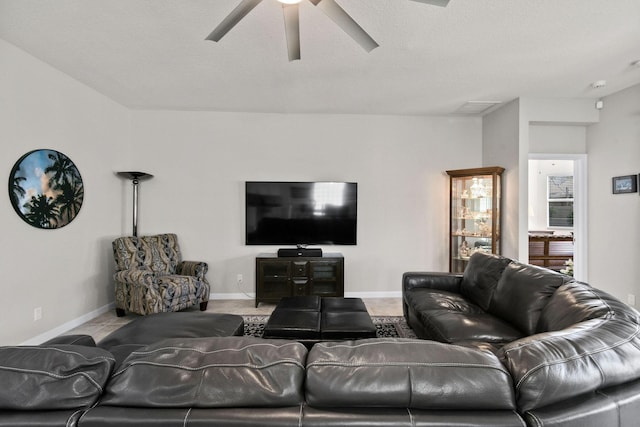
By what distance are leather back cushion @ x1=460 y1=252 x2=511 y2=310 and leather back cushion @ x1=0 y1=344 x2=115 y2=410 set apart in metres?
2.71

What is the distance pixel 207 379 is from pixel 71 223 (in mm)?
3585

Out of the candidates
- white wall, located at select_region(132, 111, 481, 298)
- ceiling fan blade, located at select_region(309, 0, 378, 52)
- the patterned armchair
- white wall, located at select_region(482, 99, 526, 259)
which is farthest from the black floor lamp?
white wall, located at select_region(482, 99, 526, 259)

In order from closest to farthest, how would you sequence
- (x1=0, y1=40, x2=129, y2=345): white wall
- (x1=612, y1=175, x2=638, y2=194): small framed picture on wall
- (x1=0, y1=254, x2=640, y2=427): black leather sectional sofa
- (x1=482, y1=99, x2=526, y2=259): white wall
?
(x1=0, y1=254, x2=640, y2=427): black leather sectional sofa < (x1=0, y1=40, x2=129, y2=345): white wall < (x1=612, y1=175, x2=638, y2=194): small framed picture on wall < (x1=482, y1=99, x2=526, y2=259): white wall

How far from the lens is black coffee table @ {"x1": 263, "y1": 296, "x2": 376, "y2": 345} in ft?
7.36

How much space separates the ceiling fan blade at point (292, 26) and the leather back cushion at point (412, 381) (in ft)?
6.06

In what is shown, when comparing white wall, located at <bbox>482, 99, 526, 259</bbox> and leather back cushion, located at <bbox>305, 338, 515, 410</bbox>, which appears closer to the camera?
leather back cushion, located at <bbox>305, 338, 515, 410</bbox>

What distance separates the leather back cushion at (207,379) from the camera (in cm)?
77

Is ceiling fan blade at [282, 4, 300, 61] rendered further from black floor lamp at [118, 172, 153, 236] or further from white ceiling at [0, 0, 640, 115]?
black floor lamp at [118, 172, 153, 236]

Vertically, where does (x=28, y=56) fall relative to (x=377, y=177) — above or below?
above

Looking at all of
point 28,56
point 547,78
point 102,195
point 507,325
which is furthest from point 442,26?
point 102,195

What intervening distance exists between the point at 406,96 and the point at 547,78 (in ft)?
4.87

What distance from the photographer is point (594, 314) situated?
142 cm

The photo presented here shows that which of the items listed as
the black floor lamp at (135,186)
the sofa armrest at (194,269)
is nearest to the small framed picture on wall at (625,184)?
the sofa armrest at (194,269)

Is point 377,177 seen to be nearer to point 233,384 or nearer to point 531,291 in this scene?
point 531,291
